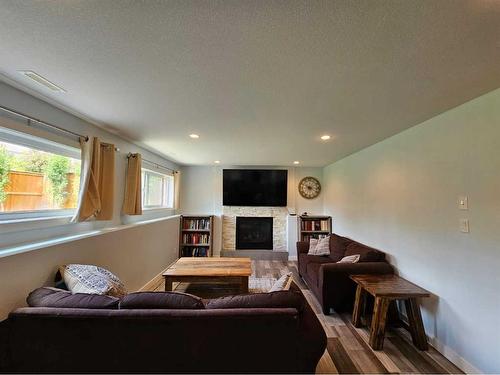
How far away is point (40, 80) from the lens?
1767 millimetres

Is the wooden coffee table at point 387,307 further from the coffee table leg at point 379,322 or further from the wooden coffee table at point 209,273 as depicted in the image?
the wooden coffee table at point 209,273

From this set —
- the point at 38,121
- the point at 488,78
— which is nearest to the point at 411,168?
the point at 488,78

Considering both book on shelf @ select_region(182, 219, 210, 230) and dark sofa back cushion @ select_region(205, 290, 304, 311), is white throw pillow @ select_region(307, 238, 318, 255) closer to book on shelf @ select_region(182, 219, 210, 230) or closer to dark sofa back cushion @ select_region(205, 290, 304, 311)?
book on shelf @ select_region(182, 219, 210, 230)

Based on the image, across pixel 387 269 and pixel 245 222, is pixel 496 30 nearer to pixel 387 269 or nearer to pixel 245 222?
pixel 387 269

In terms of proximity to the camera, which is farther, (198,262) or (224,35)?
(198,262)

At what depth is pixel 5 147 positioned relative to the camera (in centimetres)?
195

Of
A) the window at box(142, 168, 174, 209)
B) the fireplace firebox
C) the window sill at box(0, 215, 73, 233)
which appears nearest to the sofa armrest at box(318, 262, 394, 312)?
the fireplace firebox

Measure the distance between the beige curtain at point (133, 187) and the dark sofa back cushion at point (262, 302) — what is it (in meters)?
2.36

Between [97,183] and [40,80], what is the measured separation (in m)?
1.18

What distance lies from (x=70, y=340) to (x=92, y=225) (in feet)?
5.66

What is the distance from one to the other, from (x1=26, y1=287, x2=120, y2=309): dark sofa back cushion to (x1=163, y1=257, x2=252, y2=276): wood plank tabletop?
1565 millimetres

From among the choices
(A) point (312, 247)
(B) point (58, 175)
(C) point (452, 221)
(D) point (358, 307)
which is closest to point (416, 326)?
(D) point (358, 307)

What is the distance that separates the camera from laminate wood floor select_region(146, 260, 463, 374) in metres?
2.01

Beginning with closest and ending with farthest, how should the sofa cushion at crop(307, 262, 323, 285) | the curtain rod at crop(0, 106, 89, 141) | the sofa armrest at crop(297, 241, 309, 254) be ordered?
1. the curtain rod at crop(0, 106, 89, 141)
2. the sofa cushion at crop(307, 262, 323, 285)
3. the sofa armrest at crop(297, 241, 309, 254)
